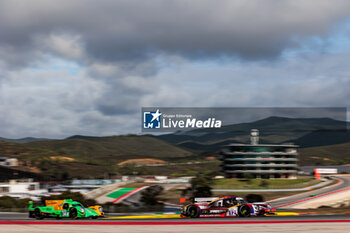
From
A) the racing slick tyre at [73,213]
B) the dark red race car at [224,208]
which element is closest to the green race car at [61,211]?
the racing slick tyre at [73,213]

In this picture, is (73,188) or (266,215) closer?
(266,215)

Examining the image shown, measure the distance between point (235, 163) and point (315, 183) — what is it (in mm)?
29592

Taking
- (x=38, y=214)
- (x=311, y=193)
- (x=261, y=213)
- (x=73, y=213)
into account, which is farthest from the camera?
(x=311, y=193)

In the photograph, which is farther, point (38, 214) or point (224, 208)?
point (38, 214)

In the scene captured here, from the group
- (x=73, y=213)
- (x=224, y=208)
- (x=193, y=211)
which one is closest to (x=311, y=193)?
(x=224, y=208)

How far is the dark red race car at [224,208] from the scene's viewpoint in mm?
28734

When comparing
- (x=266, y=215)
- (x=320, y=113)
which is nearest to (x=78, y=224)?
(x=266, y=215)

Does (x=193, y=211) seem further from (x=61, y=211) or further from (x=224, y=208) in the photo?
(x=61, y=211)

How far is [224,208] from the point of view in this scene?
95.5 feet

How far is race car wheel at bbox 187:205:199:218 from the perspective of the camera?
29.3 m

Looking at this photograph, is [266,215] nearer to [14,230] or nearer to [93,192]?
[14,230]

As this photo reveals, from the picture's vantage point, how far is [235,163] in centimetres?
13112

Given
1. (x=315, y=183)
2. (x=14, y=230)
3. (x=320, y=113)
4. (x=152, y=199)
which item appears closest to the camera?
(x=14, y=230)

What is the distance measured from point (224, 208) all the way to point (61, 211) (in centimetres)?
1163
